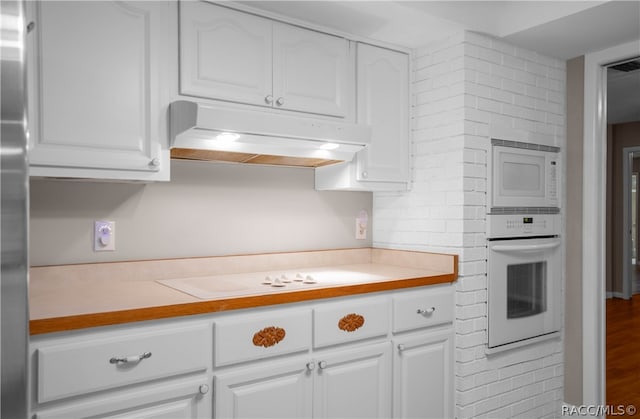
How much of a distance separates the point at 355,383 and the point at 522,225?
132 cm

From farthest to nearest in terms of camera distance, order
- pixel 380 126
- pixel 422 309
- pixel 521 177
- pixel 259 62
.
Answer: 1. pixel 521 177
2. pixel 380 126
3. pixel 422 309
4. pixel 259 62

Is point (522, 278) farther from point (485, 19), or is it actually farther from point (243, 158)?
point (243, 158)

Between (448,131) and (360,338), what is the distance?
3.86 feet

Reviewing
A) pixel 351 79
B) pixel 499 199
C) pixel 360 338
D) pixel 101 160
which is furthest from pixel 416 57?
pixel 101 160

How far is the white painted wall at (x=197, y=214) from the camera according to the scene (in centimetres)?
197

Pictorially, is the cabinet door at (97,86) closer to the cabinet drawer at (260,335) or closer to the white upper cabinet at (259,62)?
the white upper cabinet at (259,62)

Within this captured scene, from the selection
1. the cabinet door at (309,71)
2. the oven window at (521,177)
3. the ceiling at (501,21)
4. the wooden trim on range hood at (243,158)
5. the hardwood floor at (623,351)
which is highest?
the ceiling at (501,21)

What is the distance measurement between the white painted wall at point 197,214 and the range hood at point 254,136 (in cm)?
16

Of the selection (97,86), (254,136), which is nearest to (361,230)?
(254,136)

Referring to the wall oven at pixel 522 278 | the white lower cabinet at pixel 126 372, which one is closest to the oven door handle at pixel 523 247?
the wall oven at pixel 522 278

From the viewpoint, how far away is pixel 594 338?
274 centimetres

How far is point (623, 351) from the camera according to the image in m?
2.87

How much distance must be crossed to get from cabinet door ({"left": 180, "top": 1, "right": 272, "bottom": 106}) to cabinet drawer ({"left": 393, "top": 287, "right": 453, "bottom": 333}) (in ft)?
3.70

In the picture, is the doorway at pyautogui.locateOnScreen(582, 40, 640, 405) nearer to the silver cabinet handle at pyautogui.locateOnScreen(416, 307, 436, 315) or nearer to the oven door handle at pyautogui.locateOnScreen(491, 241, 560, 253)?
the oven door handle at pyautogui.locateOnScreen(491, 241, 560, 253)
